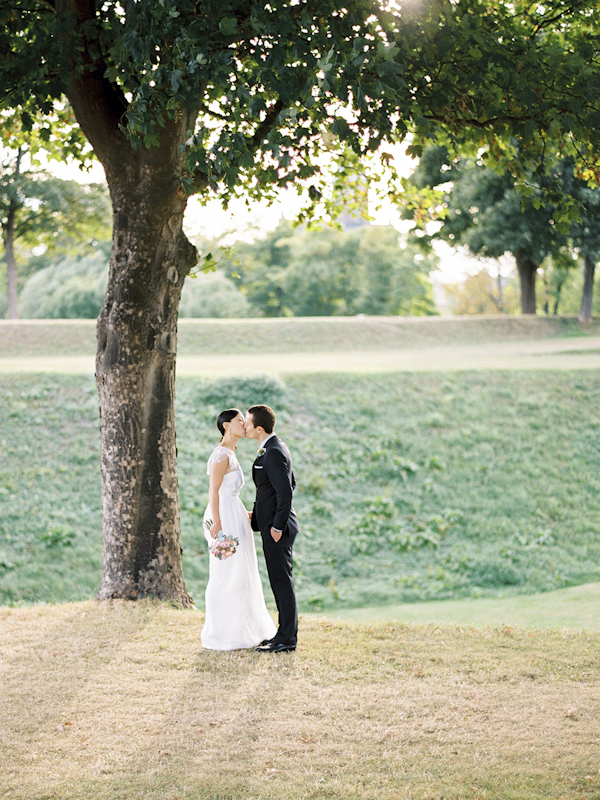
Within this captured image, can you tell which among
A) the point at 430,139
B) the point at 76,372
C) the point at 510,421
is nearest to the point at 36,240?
the point at 76,372

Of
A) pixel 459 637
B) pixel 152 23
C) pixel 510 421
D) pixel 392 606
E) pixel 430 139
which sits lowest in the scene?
pixel 392 606

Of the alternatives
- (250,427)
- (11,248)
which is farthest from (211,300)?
(250,427)

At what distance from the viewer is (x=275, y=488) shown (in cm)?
745

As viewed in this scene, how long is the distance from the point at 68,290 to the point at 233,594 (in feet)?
154

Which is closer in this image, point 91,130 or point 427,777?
point 427,777

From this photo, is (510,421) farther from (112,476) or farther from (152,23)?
(152,23)

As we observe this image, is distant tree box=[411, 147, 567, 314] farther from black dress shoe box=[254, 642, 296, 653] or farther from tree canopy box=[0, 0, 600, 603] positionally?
black dress shoe box=[254, 642, 296, 653]

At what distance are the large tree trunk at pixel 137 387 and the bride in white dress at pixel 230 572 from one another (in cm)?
174

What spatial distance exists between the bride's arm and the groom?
13.7 inches

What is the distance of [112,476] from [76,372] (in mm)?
10366

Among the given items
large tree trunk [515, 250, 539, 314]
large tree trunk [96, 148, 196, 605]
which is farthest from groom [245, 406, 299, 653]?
large tree trunk [515, 250, 539, 314]

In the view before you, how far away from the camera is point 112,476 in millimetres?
9320

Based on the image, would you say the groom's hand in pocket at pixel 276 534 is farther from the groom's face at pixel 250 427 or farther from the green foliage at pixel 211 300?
the green foliage at pixel 211 300

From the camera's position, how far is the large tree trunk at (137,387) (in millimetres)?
9172
